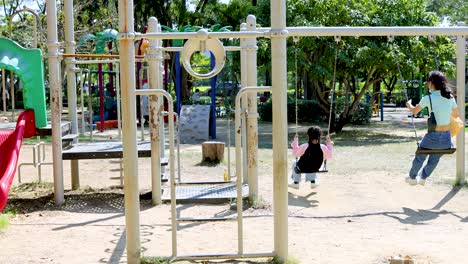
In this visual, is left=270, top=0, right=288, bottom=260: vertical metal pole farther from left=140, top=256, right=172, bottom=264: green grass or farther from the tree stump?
the tree stump

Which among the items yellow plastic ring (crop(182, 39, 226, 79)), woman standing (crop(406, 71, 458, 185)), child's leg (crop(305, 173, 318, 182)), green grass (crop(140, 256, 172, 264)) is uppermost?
yellow plastic ring (crop(182, 39, 226, 79))

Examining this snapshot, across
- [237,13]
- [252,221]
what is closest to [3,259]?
[252,221]

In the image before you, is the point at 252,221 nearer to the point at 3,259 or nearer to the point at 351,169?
the point at 3,259

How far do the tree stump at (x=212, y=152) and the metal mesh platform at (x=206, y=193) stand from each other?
3055mm

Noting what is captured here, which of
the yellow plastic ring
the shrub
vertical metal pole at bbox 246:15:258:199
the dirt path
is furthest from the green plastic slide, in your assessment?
the shrub

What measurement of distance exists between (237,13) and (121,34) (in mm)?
19793

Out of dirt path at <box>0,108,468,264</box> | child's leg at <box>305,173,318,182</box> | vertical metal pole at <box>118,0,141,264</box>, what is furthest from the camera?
child's leg at <box>305,173,318,182</box>

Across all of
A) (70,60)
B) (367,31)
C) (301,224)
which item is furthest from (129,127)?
(70,60)

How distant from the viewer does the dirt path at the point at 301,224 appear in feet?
16.6

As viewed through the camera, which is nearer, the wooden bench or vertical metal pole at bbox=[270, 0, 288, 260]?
vertical metal pole at bbox=[270, 0, 288, 260]

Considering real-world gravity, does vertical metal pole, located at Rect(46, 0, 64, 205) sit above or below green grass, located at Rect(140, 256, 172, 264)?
above

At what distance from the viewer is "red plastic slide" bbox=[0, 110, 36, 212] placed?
5.48m

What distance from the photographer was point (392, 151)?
12.7 metres

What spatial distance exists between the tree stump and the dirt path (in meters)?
0.96
